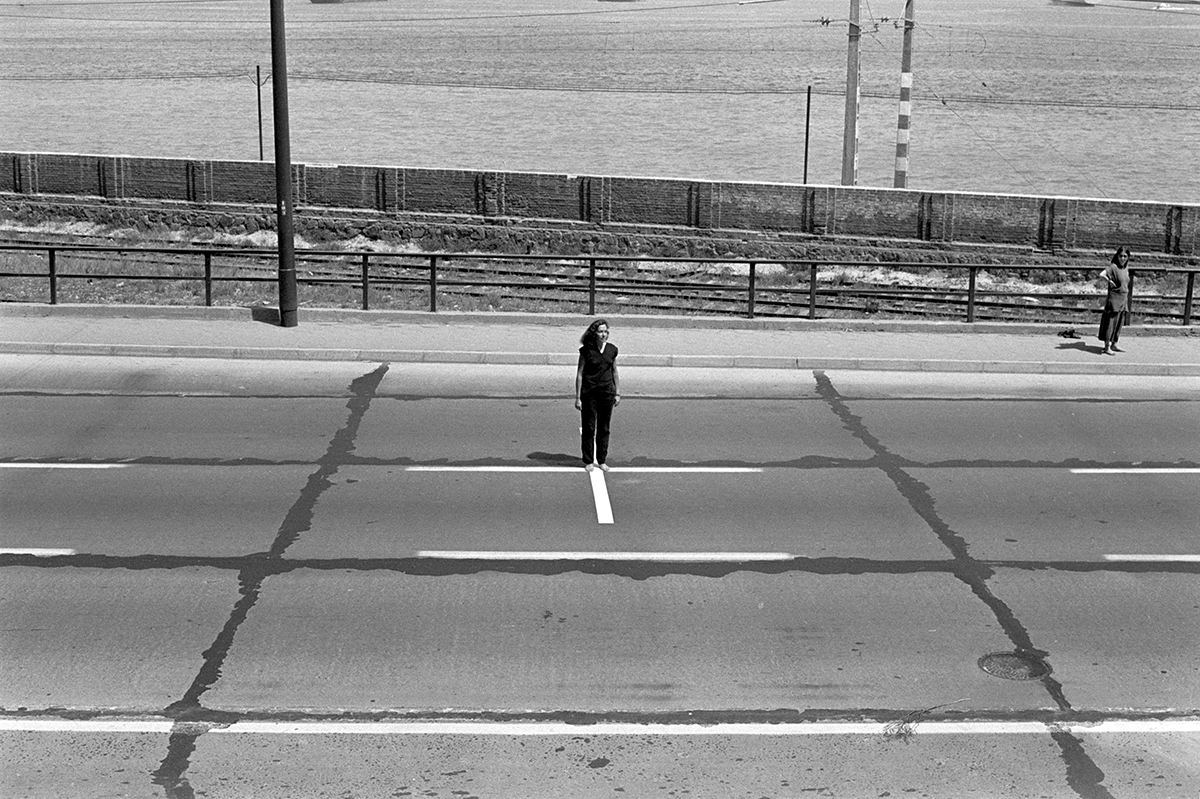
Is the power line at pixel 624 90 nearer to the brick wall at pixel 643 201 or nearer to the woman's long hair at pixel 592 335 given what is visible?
the brick wall at pixel 643 201

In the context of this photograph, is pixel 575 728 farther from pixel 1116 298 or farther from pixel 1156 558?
pixel 1116 298

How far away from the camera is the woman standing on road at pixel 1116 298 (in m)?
18.4

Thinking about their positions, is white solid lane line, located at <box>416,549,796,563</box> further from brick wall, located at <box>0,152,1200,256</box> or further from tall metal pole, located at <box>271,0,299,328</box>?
brick wall, located at <box>0,152,1200,256</box>

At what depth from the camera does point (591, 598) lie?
10.2 m

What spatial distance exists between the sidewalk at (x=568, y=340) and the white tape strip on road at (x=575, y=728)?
10044mm

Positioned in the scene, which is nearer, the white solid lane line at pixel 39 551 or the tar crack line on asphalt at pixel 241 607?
the tar crack line on asphalt at pixel 241 607

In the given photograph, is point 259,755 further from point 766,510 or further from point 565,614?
point 766,510

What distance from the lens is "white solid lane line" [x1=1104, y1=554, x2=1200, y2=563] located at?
438 inches

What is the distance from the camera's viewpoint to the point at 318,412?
51.3 feet

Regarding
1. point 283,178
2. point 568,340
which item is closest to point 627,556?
point 568,340

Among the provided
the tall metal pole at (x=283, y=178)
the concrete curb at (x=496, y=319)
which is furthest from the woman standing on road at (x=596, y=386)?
the tall metal pole at (x=283, y=178)

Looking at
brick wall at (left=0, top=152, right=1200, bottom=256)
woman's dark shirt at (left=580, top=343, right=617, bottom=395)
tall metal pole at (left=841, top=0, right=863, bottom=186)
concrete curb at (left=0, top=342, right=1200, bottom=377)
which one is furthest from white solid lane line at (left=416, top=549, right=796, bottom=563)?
brick wall at (left=0, top=152, right=1200, bottom=256)

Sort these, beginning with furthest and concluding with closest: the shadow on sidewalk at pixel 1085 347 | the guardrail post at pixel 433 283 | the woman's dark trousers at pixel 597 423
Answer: the guardrail post at pixel 433 283, the shadow on sidewalk at pixel 1085 347, the woman's dark trousers at pixel 597 423

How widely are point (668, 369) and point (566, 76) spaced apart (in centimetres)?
6189
